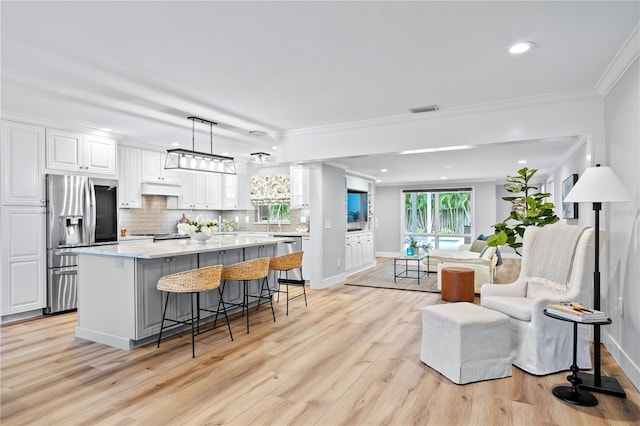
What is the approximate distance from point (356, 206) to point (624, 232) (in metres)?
5.97

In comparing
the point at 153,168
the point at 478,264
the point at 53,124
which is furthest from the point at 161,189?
the point at 478,264

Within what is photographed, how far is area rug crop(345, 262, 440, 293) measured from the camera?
262 inches

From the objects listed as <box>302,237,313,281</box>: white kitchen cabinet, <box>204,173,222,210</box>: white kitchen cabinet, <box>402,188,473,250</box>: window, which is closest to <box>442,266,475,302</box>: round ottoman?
<box>302,237,313,281</box>: white kitchen cabinet

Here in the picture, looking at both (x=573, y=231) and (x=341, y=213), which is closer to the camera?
(x=573, y=231)

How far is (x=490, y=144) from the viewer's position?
431cm

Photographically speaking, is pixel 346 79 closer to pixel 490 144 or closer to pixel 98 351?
pixel 490 144

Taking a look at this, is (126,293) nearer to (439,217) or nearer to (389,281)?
(389,281)

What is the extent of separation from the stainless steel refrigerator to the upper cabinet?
6.9 inches

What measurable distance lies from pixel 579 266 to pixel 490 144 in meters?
1.71

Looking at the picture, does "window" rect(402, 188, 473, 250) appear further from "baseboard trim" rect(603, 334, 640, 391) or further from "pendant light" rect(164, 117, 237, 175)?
"baseboard trim" rect(603, 334, 640, 391)

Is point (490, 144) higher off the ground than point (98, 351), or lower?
higher

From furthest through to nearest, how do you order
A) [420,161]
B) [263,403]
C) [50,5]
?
[420,161], [263,403], [50,5]

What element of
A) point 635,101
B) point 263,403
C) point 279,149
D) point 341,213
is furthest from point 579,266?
point 341,213

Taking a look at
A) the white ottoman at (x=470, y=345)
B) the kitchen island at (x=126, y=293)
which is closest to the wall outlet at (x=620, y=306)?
the white ottoman at (x=470, y=345)
